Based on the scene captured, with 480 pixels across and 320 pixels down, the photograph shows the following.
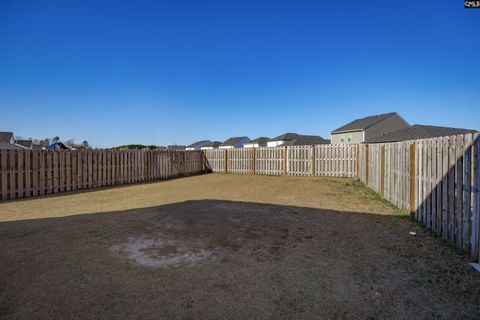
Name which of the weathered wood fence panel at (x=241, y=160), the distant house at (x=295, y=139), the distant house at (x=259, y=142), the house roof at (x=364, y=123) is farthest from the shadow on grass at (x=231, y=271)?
the distant house at (x=259, y=142)

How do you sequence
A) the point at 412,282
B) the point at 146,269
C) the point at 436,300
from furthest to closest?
1. the point at 146,269
2. the point at 412,282
3. the point at 436,300

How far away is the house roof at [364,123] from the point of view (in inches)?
1150

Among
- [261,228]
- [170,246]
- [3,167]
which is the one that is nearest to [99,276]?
[170,246]

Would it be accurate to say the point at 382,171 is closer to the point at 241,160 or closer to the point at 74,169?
the point at 241,160

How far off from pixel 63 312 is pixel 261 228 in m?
3.28

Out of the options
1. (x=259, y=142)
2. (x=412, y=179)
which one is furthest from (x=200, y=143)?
(x=412, y=179)

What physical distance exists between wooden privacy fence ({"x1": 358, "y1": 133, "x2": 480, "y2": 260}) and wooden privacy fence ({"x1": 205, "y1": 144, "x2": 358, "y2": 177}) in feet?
21.7

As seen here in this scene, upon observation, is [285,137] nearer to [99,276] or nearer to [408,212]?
[408,212]

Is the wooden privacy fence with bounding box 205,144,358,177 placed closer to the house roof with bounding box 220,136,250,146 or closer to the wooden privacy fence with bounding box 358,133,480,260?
the wooden privacy fence with bounding box 358,133,480,260

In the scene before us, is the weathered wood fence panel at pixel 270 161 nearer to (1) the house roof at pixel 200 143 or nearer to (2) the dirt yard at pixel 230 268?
(2) the dirt yard at pixel 230 268

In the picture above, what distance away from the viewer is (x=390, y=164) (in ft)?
23.6

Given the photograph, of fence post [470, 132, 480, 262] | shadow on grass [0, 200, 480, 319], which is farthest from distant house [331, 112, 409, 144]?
shadow on grass [0, 200, 480, 319]

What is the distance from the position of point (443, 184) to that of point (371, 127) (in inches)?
1086

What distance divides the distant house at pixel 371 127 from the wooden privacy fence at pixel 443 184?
941 inches
